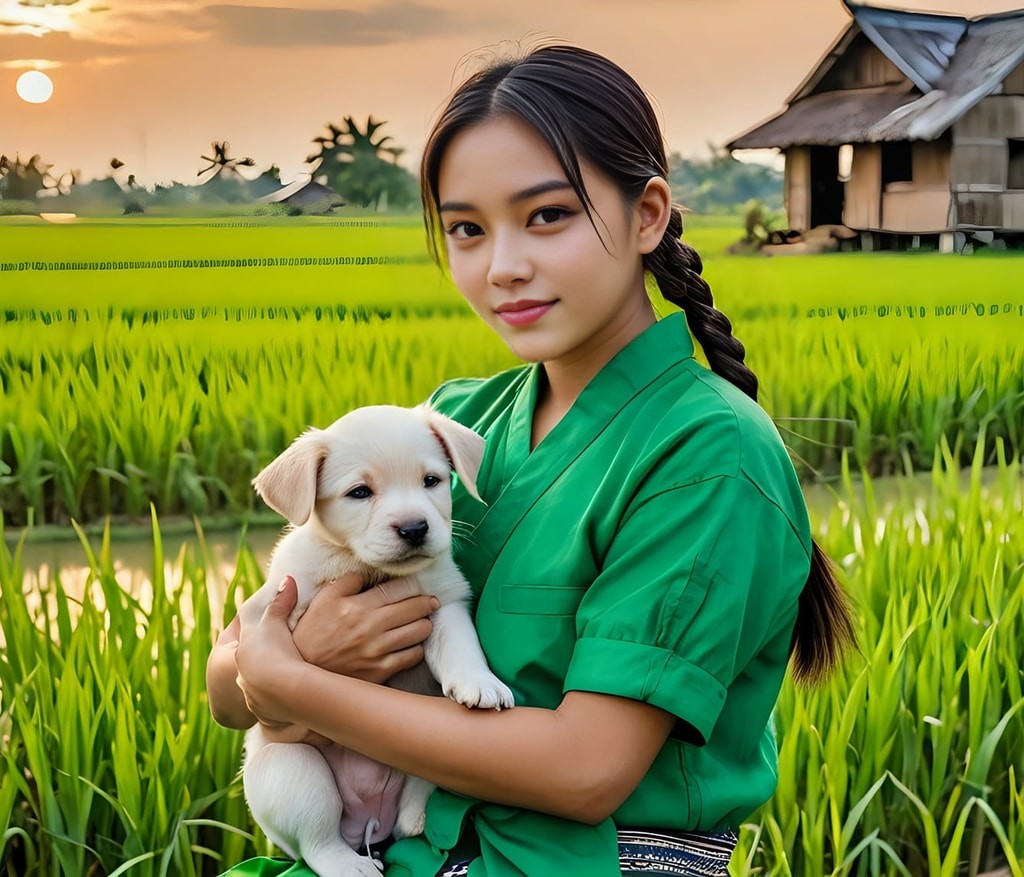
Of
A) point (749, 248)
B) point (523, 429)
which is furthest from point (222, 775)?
point (749, 248)

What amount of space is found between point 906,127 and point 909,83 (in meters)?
0.09

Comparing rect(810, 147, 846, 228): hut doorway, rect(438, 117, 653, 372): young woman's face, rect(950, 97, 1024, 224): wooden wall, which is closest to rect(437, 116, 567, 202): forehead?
rect(438, 117, 653, 372): young woman's face

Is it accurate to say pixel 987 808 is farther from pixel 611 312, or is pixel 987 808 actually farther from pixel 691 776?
pixel 611 312

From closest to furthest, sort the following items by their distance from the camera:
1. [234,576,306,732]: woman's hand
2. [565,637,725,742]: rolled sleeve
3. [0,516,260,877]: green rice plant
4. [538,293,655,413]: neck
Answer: [565,637,725,742]: rolled sleeve < [234,576,306,732]: woman's hand < [538,293,655,413]: neck < [0,516,260,877]: green rice plant

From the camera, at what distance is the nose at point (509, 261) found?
3.31 feet

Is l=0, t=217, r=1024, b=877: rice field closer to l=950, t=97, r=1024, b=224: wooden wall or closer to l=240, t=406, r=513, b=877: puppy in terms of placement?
l=950, t=97, r=1024, b=224: wooden wall

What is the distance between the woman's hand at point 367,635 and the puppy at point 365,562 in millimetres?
20

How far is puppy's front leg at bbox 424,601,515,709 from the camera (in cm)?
94

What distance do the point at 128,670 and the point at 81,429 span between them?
611mm

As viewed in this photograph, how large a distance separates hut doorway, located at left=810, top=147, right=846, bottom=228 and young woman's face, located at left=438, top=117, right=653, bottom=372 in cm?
131

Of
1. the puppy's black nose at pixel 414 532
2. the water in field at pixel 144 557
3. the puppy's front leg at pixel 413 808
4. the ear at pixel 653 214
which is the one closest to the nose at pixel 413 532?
the puppy's black nose at pixel 414 532

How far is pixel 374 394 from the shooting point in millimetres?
2191

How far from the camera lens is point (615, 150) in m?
1.02

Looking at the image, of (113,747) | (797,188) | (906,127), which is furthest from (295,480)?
(906,127)
